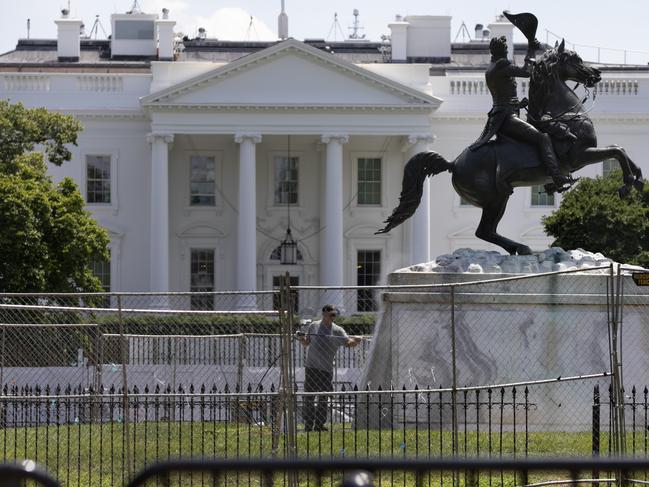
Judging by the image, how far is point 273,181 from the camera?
57.7 metres

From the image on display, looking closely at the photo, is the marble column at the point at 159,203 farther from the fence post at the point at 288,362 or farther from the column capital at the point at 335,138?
the fence post at the point at 288,362

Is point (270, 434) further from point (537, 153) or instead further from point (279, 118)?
point (279, 118)

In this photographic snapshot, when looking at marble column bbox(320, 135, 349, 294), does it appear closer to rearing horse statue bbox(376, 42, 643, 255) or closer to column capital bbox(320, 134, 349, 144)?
column capital bbox(320, 134, 349, 144)

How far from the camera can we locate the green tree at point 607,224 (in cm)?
4181

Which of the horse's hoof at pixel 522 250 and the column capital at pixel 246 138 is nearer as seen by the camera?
the horse's hoof at pixel 522 250

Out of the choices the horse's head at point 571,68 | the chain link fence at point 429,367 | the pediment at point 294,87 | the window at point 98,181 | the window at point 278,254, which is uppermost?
the pediment at point 294,87

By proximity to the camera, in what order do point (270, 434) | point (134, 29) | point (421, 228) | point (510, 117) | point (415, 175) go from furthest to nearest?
point (134, 29) → point (421, 228) → point (415, 175) → point (510, 117) → point (270, 434)

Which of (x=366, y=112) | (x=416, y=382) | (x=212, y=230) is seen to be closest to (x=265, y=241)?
(x=212, y=230)

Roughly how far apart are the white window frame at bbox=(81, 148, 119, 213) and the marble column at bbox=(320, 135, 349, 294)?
7.79m

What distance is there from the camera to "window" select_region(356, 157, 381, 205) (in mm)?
57844

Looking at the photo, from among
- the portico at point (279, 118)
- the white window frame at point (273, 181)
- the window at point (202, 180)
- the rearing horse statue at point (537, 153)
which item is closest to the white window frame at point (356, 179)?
the white window frame at point (273, 181)

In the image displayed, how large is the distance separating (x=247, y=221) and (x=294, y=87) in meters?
5.03

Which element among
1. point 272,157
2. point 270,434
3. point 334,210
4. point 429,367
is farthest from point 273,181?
point 270,434

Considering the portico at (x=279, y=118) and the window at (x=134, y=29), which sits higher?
the window at (x=134, y=29)
